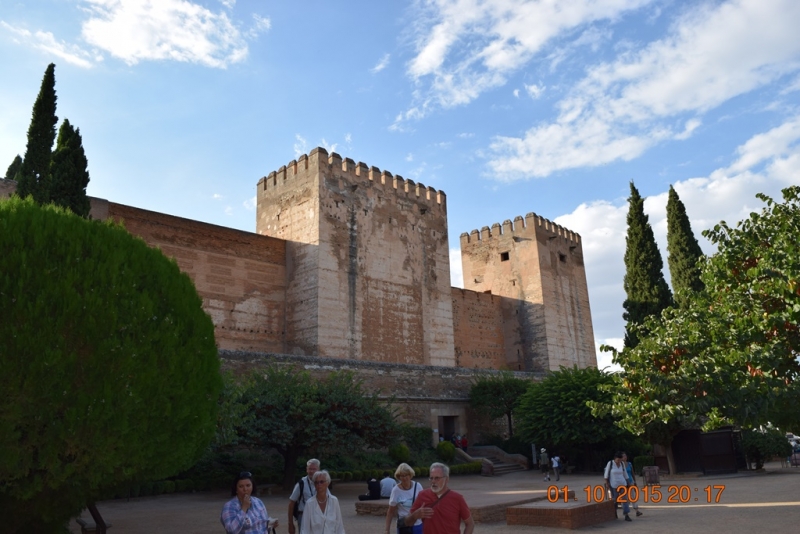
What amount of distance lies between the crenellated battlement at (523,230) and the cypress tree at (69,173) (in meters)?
23.3

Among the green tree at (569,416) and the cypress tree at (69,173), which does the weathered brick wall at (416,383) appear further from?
the cypress tree at (69,173)

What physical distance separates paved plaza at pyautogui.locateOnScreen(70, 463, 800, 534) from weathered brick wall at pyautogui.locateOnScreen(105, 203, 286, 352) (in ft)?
24.6

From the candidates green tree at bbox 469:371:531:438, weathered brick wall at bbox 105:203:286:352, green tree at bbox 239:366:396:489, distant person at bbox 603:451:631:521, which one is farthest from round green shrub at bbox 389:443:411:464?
distant person at bbox 603:451:631:521

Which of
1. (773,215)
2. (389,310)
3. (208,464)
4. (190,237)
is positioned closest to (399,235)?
(389,310)

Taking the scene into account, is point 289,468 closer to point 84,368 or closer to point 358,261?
point 84,368

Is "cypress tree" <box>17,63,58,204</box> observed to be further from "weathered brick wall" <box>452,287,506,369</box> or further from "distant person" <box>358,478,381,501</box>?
"weathered brick wall" <box>452,287,506,369</box>

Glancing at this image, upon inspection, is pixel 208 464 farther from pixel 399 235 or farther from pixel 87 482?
pixel 399 235

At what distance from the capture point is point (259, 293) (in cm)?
2256

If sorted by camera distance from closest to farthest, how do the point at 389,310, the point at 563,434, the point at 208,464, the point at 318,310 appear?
the point at 208,464 → the point at 563,434 → the point at 318,310 → the point at 389,310

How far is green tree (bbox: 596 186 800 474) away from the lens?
8656 millimetres

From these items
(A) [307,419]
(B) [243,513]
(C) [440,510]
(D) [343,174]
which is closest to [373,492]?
(A) [307,419]

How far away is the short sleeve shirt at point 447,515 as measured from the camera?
4.47 meters

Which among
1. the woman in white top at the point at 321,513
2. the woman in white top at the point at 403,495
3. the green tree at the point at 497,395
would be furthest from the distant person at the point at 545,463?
the woman in white top at the point at 321,513

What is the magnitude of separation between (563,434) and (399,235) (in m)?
10.6
